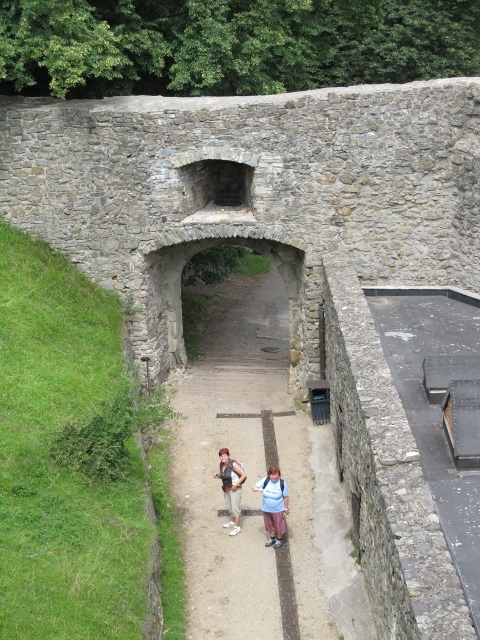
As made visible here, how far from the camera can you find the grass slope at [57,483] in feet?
24.1

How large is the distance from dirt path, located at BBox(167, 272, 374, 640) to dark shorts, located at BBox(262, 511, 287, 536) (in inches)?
9.3

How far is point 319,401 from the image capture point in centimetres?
1305

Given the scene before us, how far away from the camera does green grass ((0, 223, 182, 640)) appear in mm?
7359

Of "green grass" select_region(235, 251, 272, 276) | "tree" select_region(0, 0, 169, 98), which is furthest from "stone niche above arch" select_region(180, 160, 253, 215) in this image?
"green grass" select_region(235, 251, 272, 276)

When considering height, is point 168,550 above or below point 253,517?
above

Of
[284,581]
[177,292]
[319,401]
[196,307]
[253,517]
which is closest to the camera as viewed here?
[284,581]

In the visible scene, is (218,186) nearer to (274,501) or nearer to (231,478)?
(231,478)

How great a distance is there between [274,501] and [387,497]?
2734mm

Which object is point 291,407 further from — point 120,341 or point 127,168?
point 127,168

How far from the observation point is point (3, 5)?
1245 cm

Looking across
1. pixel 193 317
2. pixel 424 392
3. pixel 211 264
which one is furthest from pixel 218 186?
pixel 424 392

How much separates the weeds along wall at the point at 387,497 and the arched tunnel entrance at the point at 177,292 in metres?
2.55

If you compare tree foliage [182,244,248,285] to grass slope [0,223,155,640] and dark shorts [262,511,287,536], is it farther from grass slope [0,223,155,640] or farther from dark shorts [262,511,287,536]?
→ dark shorts [262,511,287,536]

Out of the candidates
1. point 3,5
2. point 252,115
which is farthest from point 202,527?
point 3,5
